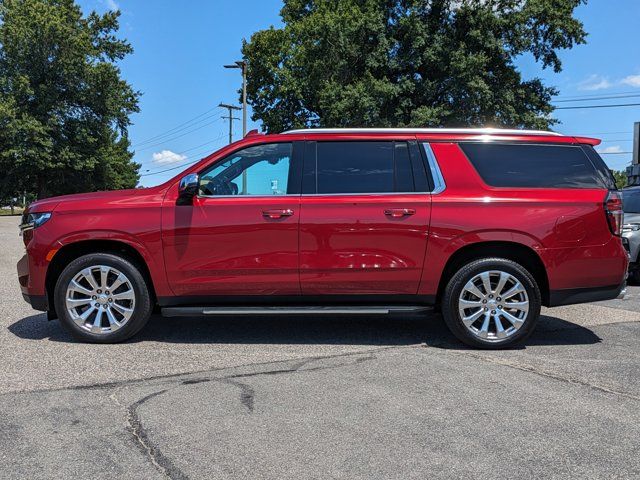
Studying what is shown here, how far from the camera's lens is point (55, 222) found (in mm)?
4930

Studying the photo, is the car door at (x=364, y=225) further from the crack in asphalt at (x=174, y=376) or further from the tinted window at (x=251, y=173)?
the crack in asphalt at (x=174, y=376)

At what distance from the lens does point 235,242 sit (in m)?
4.85

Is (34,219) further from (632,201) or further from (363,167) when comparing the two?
(632,201)

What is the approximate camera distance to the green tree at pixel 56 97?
33.2 metres

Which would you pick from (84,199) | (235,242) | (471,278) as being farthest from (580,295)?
(84,199)

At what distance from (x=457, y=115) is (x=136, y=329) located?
22.7 metres

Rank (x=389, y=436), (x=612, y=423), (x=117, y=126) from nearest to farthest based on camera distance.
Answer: (x=389, y=436), (x=612, y=423), (x=117, y=126)

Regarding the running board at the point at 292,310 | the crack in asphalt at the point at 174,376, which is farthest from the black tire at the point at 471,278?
the crack in asphalt at the point at 174,376

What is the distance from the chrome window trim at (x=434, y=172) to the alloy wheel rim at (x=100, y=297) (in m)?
2.88

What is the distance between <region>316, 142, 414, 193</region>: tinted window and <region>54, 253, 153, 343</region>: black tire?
5.98 ft

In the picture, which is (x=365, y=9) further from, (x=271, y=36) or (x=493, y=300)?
(x=493, y=300)

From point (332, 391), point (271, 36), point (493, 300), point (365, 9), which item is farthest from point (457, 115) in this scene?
point (332, 391)

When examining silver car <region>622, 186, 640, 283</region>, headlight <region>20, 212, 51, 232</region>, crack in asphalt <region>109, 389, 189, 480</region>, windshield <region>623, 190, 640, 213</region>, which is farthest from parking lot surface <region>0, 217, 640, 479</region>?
windshield <region>623, 190, 640, 213</region>

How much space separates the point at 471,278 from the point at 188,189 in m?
2.62
